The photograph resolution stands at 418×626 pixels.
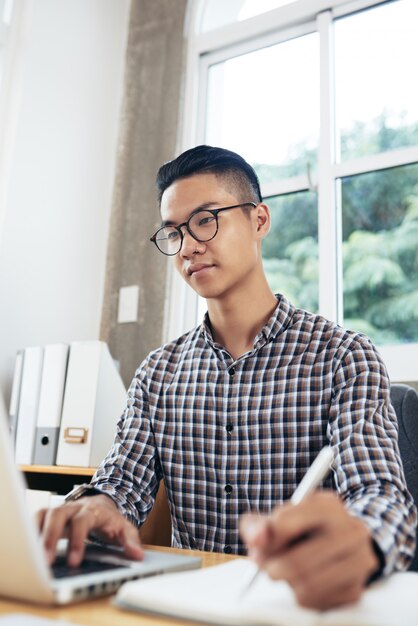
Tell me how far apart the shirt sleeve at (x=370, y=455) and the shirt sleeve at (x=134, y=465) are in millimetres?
370

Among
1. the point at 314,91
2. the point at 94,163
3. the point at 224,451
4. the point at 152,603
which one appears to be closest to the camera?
the point at 152,603

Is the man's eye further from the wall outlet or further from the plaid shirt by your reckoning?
the wall outlet

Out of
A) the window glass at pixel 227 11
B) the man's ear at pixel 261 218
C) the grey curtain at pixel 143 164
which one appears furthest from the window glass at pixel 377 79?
the man's ear at pixel 261 218

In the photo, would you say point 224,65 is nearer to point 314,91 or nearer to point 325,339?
point 314,91

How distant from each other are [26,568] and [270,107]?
2.29 metres

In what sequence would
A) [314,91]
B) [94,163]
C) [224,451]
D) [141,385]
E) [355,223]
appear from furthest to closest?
[94,163] < [314,91] < [355,223] < [141,385] < [224,451]

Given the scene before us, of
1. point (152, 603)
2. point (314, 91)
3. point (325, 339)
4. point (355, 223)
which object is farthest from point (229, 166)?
point (314, 91)

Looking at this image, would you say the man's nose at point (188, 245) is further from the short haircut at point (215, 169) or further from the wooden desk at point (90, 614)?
the wooden desk at point (90, 614)

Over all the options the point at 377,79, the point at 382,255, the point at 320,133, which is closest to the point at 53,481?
the point at 382,255

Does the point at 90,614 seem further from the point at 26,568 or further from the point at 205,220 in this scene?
the point at 205,220

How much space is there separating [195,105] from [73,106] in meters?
0.50

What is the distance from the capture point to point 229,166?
1.35m

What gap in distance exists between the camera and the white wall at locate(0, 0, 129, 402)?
2176 mm

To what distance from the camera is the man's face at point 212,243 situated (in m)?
1.25
